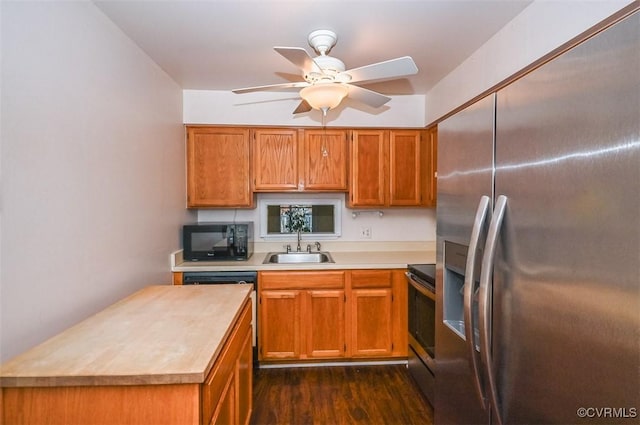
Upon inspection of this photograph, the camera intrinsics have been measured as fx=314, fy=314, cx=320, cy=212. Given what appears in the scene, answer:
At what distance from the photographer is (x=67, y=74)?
138 cm

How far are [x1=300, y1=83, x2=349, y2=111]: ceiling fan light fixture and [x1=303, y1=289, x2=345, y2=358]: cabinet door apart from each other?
152 centimetres

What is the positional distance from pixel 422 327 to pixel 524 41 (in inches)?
72.2

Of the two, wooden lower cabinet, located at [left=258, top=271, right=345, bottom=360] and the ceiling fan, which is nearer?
the ceiling fan

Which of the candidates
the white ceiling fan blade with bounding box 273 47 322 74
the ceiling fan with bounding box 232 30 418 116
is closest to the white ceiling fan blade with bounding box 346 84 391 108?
the ceiling fan with bounding box 232 30 418 116

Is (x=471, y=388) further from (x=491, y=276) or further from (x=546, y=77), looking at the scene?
(x=546, y=77)

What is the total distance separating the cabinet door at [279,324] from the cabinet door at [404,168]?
51.5 inches

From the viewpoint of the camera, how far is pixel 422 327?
2.21 metres

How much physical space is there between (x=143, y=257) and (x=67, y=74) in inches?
44.9

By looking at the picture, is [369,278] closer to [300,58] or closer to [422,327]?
[422,327]

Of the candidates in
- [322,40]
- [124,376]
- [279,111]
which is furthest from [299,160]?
[124,376]

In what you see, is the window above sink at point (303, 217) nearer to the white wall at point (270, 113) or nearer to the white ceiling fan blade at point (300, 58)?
the white wall at point (270, 113)

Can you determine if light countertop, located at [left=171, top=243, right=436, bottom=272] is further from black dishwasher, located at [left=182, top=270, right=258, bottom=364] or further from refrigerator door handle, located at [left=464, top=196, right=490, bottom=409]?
refrigerator door handle, located at [left=464, top=196, right=490, bottom=409]

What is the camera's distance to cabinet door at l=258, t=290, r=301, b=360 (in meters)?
2.62

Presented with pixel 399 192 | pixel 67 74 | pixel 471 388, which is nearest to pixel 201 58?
pixel 67 74
